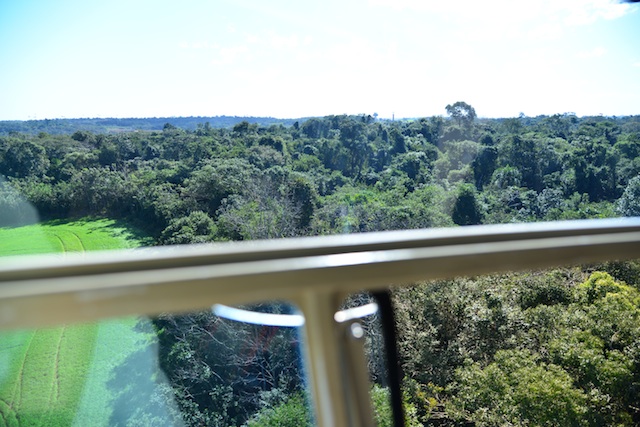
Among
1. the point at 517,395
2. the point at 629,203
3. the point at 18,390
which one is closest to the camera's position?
the point at 18,390

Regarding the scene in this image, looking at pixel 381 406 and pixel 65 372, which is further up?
pixel 381 406

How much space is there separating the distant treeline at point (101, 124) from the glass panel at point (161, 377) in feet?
11.8

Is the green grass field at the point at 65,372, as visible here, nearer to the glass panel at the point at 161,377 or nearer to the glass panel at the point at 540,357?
the glass panel at the point at 161,377

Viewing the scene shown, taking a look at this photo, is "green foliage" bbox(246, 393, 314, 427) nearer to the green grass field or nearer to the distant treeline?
the green grass field

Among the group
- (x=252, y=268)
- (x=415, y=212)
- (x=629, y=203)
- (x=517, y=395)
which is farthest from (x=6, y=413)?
(x=415, y=212)

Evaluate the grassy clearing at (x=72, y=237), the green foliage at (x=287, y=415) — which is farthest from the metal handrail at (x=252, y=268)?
the grassy clearing at (x=72, y=237)

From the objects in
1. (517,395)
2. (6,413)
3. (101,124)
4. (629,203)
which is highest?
(101,124)

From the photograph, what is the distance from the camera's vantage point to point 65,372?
1.23 metres

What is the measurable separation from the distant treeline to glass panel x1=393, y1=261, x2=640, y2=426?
12.5 feet

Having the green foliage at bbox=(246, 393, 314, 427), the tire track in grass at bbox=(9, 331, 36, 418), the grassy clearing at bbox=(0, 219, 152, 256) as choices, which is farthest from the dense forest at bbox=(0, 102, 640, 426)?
the tire track in grass at bbox=(9, 331, 36, 418)

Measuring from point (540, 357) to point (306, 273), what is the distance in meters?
1.03

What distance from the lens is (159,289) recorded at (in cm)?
52

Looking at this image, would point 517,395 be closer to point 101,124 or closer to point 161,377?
point 161,377

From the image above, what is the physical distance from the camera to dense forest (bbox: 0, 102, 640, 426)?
1022 millimetres
